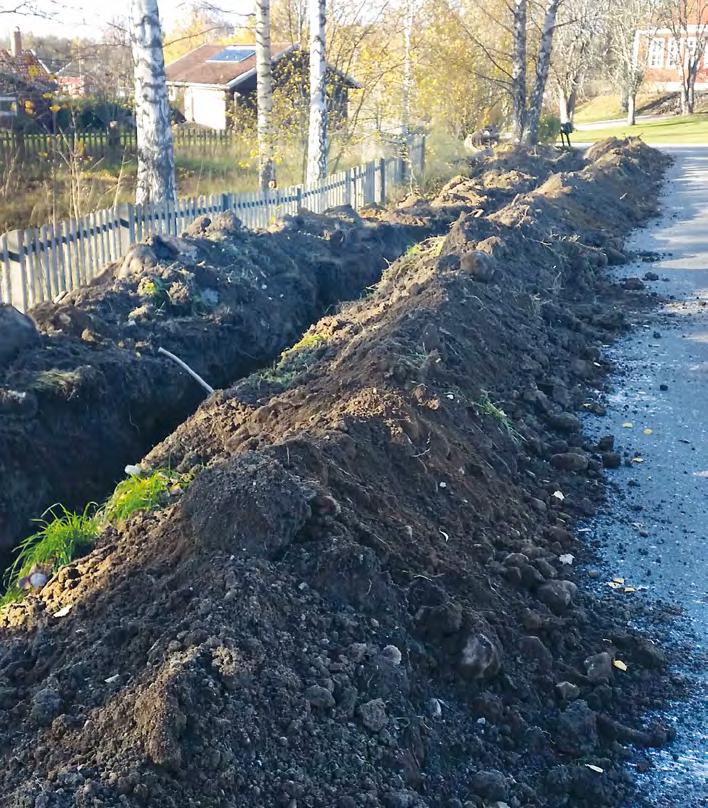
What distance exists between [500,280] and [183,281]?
305cm

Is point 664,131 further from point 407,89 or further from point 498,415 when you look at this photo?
point 498,415

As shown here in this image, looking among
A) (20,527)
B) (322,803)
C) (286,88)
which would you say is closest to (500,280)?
(20,527)

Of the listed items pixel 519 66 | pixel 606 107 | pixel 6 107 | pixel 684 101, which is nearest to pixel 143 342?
pixel 6 107

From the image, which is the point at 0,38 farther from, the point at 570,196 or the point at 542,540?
the point at 542,540

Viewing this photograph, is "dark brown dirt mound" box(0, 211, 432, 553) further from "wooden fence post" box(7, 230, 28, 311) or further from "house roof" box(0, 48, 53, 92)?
"house roof" box(0, 48, 53, 92)

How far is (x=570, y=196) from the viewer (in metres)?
15.7

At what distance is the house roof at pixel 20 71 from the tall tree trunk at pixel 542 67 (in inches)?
579

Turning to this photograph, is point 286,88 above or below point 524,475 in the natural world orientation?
above

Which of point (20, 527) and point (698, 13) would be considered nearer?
point (20, 527)

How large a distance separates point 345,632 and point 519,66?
2583 cm

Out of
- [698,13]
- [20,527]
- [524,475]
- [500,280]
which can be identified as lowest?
[20,527]

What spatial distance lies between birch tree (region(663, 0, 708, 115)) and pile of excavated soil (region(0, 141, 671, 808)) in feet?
201

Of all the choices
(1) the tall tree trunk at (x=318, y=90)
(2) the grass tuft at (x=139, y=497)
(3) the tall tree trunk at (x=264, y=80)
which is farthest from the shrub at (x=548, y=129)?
(2) the grass tuft at (x=139, y=497)

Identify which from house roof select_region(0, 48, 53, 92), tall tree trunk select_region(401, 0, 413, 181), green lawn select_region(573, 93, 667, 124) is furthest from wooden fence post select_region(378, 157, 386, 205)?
green lawn select_region(573, 93, 667, 124)
